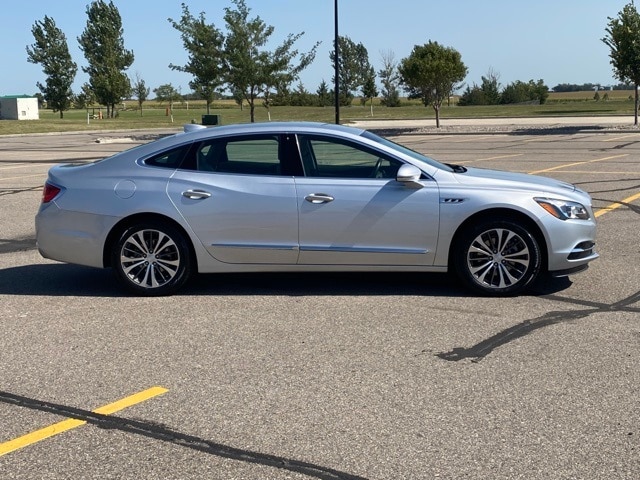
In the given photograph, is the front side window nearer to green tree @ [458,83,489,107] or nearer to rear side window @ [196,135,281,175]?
rear side window @ [196,135,281,175]

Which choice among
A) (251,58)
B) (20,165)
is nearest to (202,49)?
(251,58)

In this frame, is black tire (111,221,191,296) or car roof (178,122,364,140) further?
car roof (178,122,364,140)

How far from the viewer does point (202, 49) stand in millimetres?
36594

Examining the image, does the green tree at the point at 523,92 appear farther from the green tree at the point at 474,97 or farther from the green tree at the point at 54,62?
the green tree at the point at 54,62

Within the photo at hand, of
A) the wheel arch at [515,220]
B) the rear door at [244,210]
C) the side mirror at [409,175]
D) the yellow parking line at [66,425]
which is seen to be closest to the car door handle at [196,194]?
the rear door at [244,210]

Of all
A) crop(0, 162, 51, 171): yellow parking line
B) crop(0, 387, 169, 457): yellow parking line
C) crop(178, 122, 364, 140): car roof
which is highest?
crop(178, 122, 364, 140): car roof

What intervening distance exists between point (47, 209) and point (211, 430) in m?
3.79

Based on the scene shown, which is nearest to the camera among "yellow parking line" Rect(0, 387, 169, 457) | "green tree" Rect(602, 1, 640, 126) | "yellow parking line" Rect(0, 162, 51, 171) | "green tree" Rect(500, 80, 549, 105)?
"yellow parking line" Rect(0, 387, 169, 457)

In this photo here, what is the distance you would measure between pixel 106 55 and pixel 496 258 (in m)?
69.2

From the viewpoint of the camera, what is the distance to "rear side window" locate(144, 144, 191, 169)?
721 centimetres

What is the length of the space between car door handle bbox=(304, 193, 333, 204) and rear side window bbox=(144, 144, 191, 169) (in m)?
1.22

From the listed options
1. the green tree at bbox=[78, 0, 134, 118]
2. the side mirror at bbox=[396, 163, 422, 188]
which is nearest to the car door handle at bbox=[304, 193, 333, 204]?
the side mirror at bbox=[396, 163, 422, 188]

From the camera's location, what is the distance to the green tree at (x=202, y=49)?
120 ft

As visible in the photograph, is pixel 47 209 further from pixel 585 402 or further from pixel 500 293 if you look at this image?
pixel 585 402
